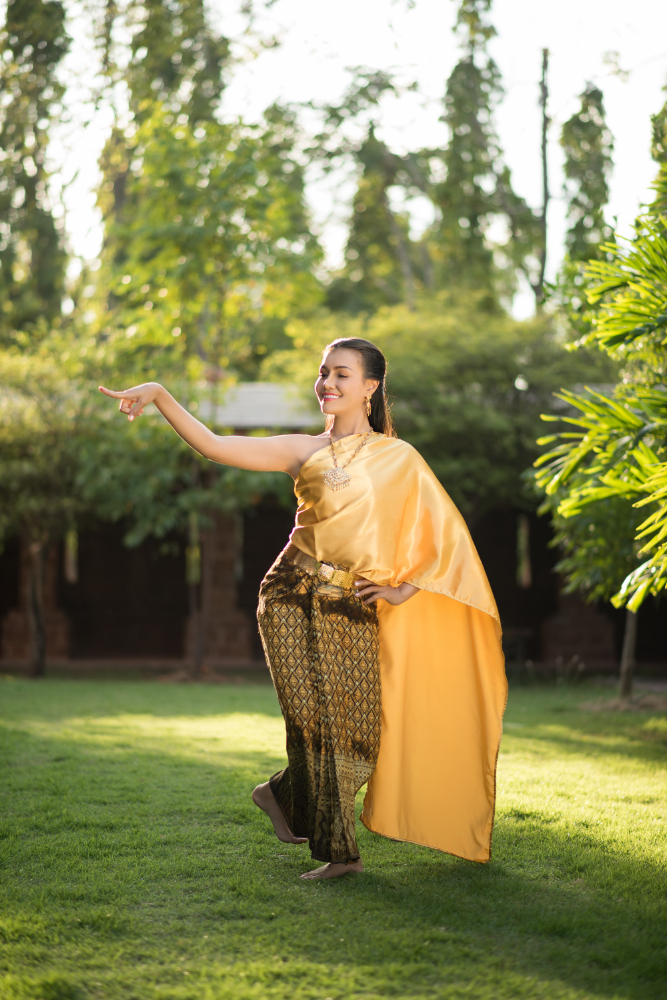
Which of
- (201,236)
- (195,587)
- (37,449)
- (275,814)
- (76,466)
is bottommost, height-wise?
(275,814)

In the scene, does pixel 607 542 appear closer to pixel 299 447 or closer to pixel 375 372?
pixel 375 372

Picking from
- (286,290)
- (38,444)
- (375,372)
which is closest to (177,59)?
(286,290)

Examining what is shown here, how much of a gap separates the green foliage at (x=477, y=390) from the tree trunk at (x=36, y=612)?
3.89 m

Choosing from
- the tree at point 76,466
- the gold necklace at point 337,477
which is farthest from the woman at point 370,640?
the tree at point 76,466

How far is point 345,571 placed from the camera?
3.15 metres

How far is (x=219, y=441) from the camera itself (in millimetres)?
3092

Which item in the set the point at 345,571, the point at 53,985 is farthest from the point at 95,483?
the point at 53,985

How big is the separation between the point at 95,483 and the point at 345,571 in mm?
7359

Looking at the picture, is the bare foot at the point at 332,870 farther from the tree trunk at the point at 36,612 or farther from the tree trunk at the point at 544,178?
the tree trunk at the point at 544,178

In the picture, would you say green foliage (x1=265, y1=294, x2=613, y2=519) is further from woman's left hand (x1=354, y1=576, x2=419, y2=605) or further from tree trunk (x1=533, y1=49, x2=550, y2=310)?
tree trunk (x1=533, y1=49, x2=550, y2=310)

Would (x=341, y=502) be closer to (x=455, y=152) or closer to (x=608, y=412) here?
(x=608, y=412)

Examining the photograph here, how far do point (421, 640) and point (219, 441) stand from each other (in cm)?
107

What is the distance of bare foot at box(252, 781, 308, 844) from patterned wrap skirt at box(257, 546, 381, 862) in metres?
0.05

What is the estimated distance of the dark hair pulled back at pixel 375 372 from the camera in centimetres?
327
